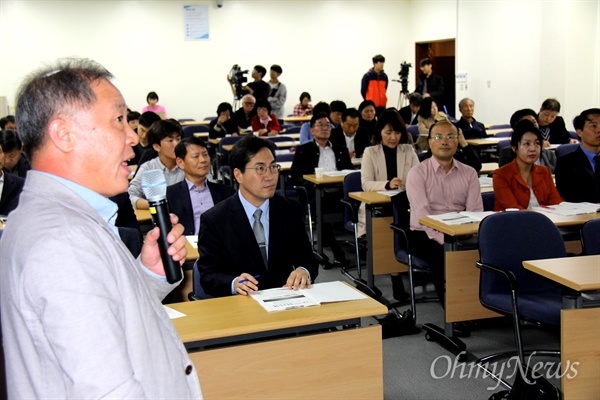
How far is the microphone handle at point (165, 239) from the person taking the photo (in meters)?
1.45

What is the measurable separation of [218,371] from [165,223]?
1.09 m

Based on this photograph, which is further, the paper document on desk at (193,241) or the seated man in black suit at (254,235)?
the paper document on desk at (193,241)

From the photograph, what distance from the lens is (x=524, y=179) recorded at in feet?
15.2

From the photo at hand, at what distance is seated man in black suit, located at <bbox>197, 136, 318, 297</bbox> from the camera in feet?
10.2

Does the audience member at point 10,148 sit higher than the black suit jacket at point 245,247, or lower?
higher

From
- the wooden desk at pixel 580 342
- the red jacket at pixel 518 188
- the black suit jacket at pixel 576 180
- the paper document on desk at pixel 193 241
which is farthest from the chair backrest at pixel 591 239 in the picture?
the paper document on desk at pixel 193 241

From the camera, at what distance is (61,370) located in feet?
3.70

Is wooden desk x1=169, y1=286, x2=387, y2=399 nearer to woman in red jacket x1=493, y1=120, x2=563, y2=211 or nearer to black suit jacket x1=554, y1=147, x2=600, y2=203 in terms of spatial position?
woman in red jacket x1=493, y1=120, x2=563, y2=211

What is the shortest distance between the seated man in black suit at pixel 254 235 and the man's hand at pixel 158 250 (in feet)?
4.89

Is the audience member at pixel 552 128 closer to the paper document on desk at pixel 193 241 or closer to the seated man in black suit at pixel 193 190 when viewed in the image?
the seated man in black suit at pixel 193 190

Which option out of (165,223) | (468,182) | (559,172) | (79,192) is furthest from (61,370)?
(559,172)

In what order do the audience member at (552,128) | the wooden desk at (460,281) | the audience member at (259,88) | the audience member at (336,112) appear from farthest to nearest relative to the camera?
the audience member at (259,88)
the audience member at (336,112)
the audience member at (552,128)
the wooden desk at (460,281)

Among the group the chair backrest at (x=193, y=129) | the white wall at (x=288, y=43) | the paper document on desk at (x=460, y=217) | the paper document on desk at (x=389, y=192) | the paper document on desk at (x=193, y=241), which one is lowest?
the paper document on desk at (x=193, y=241)

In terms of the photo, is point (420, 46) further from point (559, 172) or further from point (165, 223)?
point (165, 223)
